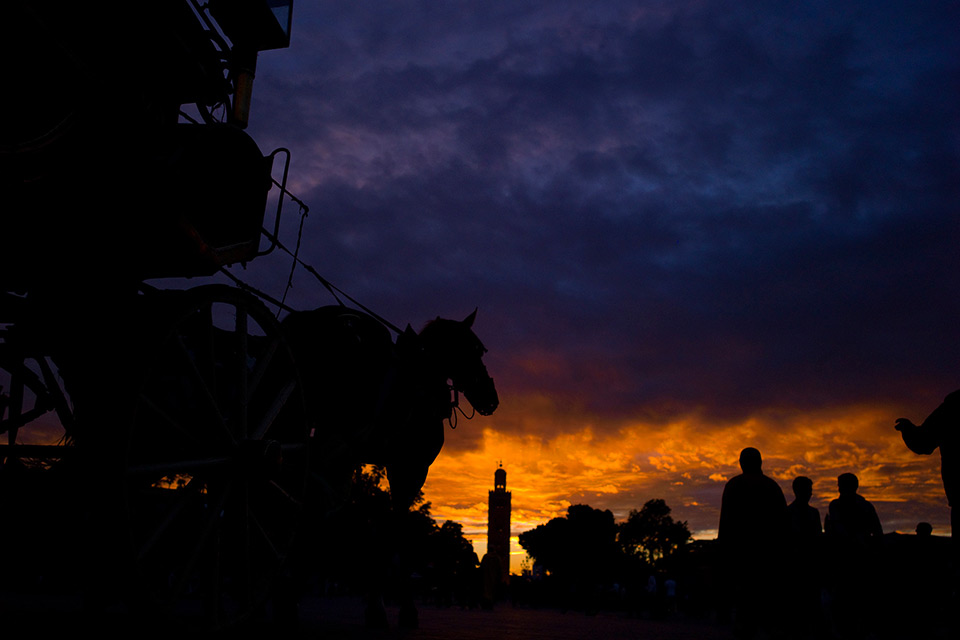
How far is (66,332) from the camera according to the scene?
3533mm

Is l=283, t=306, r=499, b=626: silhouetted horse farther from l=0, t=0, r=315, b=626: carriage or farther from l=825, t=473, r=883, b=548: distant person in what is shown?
l=825, t=473, r=883, b=548: distant person

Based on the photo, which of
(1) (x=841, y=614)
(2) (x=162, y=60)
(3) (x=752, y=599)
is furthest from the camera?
(1) (x=841, y=614)

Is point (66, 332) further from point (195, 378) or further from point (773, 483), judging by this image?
point (773, 483)

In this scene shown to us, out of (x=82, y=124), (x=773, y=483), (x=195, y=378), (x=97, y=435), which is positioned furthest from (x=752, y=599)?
(x=82, y=124)

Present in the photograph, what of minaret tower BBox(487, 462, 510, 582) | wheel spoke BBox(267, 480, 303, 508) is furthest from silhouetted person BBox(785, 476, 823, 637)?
minaret tower BBox(487, 462, 510, 582)

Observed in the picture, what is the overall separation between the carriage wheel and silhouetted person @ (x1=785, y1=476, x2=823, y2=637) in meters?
4.15

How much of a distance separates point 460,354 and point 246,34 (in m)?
4.27

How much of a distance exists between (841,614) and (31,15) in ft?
29.1

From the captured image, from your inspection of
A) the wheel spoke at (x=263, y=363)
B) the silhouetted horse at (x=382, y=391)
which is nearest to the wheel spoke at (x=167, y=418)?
the wheel spoke at (x=263, y=363)

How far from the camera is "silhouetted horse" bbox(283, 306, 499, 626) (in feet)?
19.0

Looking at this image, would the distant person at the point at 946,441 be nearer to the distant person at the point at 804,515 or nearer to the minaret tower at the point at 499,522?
the distant person at the point at 804,515

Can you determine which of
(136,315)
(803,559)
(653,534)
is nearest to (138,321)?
(136,315)

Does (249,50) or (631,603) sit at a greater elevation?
(249,50)

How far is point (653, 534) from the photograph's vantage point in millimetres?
114938
